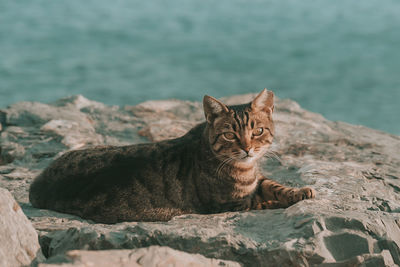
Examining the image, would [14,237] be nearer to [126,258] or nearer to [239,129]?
[126,258]

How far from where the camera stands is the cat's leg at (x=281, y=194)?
510cm

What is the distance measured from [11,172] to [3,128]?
192 centimetres

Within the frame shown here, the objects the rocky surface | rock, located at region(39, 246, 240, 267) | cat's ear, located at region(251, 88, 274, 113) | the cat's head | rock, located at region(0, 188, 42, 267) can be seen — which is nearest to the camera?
rock, located at region(39, 246, 240, 267)

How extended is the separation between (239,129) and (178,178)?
0.79 m

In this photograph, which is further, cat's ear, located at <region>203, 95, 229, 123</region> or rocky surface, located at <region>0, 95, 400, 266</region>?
cat's ear, located at <region>203, 95, 229, 123</region>

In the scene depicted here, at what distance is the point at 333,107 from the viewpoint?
20.5 meters

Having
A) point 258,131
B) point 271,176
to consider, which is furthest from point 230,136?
point 271,176

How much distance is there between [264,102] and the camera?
5320 mm

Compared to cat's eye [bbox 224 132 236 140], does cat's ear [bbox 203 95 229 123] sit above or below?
above

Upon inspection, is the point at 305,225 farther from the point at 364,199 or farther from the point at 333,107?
the point at 333,107

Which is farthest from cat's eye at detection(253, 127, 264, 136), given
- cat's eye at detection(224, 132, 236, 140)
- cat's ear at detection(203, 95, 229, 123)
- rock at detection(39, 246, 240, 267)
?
rock at detection(39, 246, 240, 267)

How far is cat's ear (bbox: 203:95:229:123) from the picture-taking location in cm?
515

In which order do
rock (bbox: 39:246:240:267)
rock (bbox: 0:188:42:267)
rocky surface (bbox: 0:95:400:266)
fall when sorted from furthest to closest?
rocky surface (bbox: 0:95:400:266) < rock (bbox: 0:188:42:267) < rock (bbox: 39:246:240:267)

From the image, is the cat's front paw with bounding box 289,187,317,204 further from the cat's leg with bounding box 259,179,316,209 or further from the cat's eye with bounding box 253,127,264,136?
the cat's eye with bounding box 253,127,264,136
